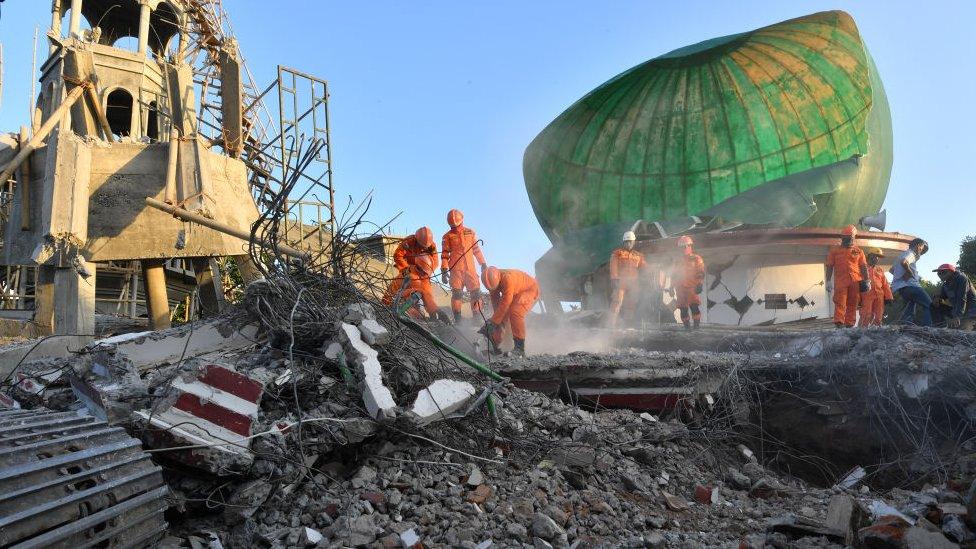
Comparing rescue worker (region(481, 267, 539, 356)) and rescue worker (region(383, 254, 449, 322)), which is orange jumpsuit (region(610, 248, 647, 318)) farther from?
rescue worker (region(383, 254, 449, 322))

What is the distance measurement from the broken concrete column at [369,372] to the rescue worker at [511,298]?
3.70 m

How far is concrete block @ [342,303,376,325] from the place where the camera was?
3900 mm

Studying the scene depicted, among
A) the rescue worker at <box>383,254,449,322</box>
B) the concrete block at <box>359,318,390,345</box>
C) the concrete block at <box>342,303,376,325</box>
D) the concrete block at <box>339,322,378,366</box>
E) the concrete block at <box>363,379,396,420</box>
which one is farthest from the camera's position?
the rescue worker at <box>383,254,449,322</box>

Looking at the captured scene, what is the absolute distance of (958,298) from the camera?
8414 mm

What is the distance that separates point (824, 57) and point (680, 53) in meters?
2.86

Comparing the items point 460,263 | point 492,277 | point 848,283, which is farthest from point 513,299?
point 848,283

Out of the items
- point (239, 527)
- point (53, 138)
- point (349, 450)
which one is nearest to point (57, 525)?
point (239, 527)

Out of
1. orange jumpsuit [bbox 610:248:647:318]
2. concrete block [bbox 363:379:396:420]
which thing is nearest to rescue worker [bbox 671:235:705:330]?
orange jumpsuit [bbox 610:248:647:318]

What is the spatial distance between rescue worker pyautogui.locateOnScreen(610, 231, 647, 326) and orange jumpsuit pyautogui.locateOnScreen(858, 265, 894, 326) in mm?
3482

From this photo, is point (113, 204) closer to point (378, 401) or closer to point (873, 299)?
point (378, 401)

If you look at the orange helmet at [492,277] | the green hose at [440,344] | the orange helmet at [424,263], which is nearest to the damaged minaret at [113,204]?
the orange helmet at [424,263]

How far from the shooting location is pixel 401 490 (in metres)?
3.21

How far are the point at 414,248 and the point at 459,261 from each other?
0.70 m

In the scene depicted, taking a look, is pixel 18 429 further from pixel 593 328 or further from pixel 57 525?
pixel 593 328
